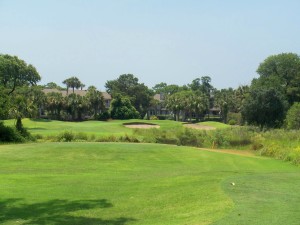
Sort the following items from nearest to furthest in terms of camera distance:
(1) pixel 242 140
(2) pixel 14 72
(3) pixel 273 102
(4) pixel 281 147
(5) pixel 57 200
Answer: (5) pixel 57 200 → (4) pixel 281 147 → (1) pixel 242 140 → (3) pixel 273 102 → (2) pixel 14 72

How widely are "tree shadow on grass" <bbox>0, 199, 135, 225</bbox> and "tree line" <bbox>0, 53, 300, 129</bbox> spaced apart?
3903 cm

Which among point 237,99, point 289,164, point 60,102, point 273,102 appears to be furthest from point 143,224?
point 237,99

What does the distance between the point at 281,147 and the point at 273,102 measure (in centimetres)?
3792

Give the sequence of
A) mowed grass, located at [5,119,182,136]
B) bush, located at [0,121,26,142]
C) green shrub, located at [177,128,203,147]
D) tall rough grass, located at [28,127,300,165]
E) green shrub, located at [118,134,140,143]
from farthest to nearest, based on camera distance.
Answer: mowed grass, located at [5,119,182,136] < green shrub, located at [177,128,203,147] < green shrub, located at [118,134,140,143] < bush, located at [0,121,26,142] < tall rough grass, located at [28,127,300,165]

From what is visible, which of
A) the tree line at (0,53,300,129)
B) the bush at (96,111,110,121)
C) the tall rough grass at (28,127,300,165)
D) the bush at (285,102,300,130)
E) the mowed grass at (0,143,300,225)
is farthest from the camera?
the bush at (96,111,110,121)

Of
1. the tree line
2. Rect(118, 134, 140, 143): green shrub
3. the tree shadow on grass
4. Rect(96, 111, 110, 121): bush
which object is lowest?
Rect(118, 134, 140, 143): green shrub

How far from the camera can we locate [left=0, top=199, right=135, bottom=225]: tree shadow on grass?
9.30 metres

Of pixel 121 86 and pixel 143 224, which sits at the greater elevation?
pixel 121 86

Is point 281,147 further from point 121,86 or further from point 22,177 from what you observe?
point 121,86

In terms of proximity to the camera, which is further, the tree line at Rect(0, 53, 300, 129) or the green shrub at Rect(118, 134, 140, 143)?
the tree line at Rect(0, 53, 300, 129)

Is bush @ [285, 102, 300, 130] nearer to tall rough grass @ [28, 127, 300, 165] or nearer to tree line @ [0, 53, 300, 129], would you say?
tree line @ [0, 53, 300, 129]

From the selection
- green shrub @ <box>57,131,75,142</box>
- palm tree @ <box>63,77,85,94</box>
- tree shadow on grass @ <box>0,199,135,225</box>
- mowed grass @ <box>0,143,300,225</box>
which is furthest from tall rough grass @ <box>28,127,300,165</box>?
palm tree @ <box>63,77,85,94</box>

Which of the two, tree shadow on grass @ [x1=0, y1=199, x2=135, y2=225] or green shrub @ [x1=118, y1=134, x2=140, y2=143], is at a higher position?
tree shadow on grass @ [x1=0, y1=199, x2=135, y2=225]

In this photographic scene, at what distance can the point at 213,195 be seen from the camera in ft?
38.6
